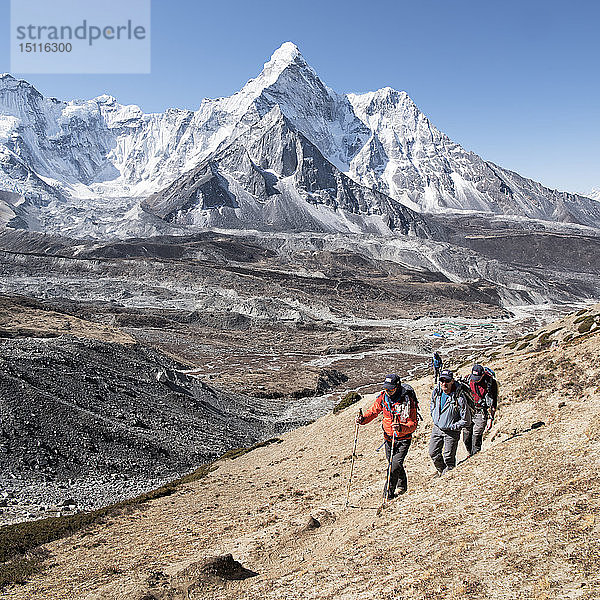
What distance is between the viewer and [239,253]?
562 feet

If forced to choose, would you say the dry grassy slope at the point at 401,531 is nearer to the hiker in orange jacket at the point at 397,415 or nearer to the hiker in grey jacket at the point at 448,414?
the hiker in grey jacket at the point at 448,414

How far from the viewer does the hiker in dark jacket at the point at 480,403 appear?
1189cm

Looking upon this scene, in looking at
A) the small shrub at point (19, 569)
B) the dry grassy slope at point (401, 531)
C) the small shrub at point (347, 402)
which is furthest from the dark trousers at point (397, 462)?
the small shrub at point (347, 402)

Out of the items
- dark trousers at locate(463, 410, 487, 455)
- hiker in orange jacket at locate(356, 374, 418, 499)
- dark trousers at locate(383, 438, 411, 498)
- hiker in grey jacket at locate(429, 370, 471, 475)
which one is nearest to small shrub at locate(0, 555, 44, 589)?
dark trousers at locate(383, 438, 411, 498)

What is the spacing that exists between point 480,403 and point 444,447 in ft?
5.63

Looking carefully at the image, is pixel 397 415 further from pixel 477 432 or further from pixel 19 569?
pixel 19 569

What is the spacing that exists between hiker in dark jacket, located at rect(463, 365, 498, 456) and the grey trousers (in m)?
1.17

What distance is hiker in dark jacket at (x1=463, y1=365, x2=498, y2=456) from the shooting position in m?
11.9

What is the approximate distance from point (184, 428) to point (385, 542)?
23.4m

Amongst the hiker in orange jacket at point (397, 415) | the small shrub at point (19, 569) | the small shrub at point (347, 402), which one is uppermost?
the hiker in orange jacket at point (397, 415)

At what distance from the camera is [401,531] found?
8852 millimetres

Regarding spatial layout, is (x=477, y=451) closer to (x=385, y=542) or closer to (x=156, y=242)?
(x=385, y=542)

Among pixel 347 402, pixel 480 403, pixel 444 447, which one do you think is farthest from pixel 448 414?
pixel 347 402

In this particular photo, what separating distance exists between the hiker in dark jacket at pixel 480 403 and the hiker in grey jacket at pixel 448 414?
49.5 inches
